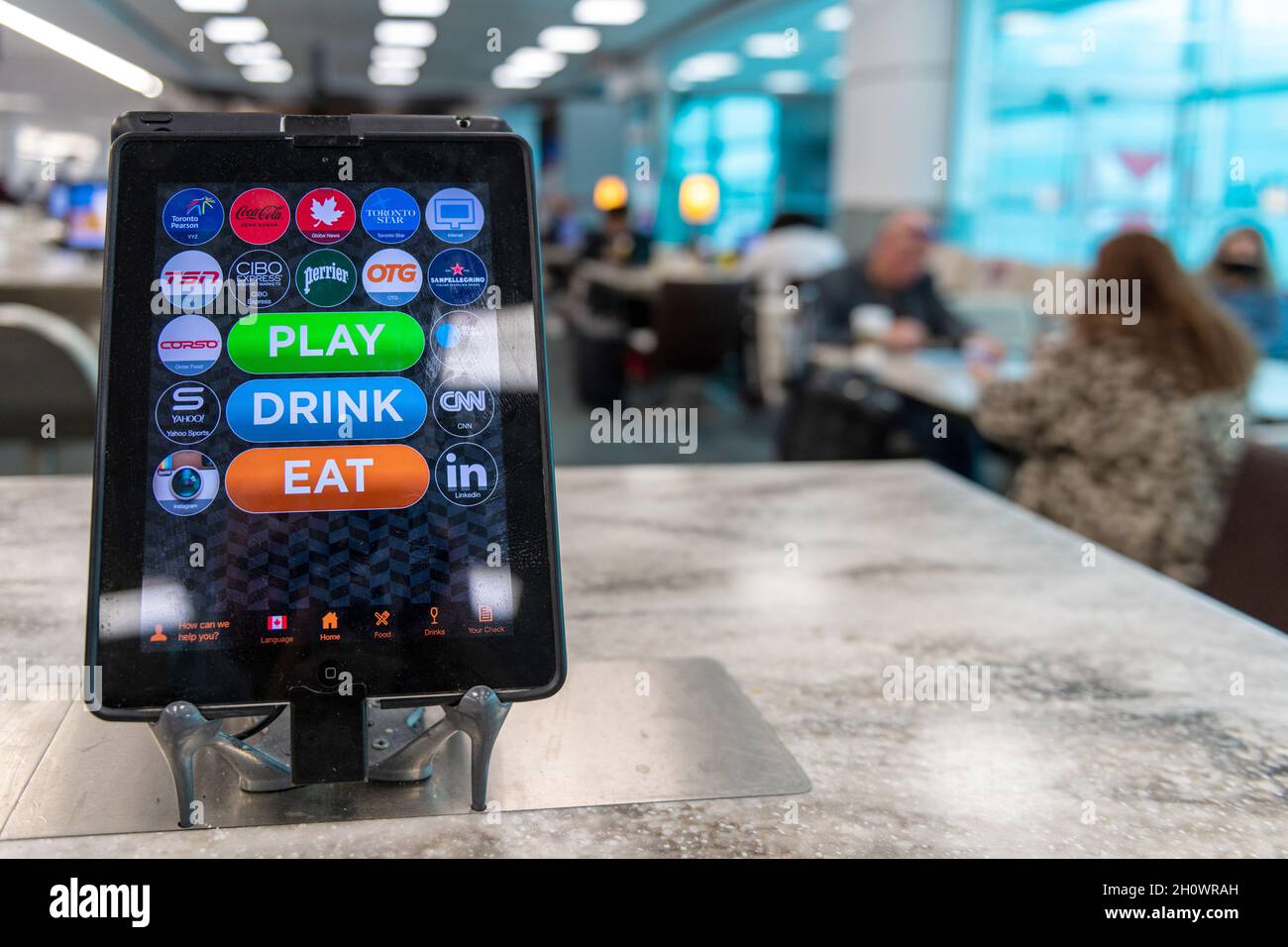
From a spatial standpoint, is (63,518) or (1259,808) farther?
(63,518)

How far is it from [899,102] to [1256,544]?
24.5 feet

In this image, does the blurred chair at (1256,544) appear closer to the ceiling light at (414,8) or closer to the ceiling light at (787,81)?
the ceiling light at (414,8)

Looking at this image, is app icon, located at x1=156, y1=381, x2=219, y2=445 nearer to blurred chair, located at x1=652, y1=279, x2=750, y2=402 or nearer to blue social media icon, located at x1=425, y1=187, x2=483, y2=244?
blue social media icon, located at x1=425, y1=187, x2=483, y2=244

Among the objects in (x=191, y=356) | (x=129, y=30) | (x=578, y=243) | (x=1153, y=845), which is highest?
(x=578, y=243)

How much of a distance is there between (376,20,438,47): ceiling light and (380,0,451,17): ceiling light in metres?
0.41

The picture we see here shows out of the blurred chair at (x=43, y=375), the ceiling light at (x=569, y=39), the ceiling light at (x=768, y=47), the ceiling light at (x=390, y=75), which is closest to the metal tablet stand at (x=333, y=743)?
the blurred chair at (x=43, y=375)

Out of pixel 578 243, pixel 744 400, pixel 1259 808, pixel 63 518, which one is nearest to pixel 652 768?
pixel 1259 808

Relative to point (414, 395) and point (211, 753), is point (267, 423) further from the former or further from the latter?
point (211, 753)

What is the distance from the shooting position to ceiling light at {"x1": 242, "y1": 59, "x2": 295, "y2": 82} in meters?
11.2

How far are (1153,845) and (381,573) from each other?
1.31 ft

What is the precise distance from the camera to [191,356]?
0.58 m

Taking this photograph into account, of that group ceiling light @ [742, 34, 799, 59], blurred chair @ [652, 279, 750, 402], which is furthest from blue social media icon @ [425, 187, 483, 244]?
ceiling light @ [742, 34, 799, 59]

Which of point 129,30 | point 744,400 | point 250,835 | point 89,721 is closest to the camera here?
point 250,835

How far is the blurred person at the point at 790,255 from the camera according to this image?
699cm
